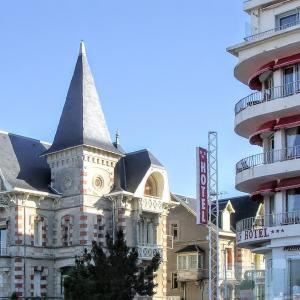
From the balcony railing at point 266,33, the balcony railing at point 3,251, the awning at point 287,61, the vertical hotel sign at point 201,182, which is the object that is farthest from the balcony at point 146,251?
the awning at point 287,61

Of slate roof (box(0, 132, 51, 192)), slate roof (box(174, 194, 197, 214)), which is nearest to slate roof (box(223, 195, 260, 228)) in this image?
slate roof (box(174, 194, 197, 214))

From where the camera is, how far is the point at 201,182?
152 feet

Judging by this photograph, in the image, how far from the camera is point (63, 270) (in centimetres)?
5925

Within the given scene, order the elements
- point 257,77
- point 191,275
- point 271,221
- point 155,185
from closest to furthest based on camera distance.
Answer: point 271,221 → point 257,77 → point 155,185 → point 191,275

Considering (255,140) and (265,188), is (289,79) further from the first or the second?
(265,188)

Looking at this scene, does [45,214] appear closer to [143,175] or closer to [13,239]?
[13,239]

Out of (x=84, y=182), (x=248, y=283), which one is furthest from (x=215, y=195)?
(x=84, y=182)

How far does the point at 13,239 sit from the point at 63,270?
4.37 m

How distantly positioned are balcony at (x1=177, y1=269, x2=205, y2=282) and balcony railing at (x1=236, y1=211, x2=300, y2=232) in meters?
27.2

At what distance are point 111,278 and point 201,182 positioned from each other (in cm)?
925

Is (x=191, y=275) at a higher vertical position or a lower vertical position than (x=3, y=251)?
lower

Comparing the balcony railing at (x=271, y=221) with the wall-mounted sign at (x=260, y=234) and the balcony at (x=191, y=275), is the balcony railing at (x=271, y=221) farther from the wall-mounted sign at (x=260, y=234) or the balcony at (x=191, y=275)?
the balcony at (x=191, y=275)

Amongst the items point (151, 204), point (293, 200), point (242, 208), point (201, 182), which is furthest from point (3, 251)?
point (242, 208)

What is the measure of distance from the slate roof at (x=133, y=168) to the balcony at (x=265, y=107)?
65.4 feet
